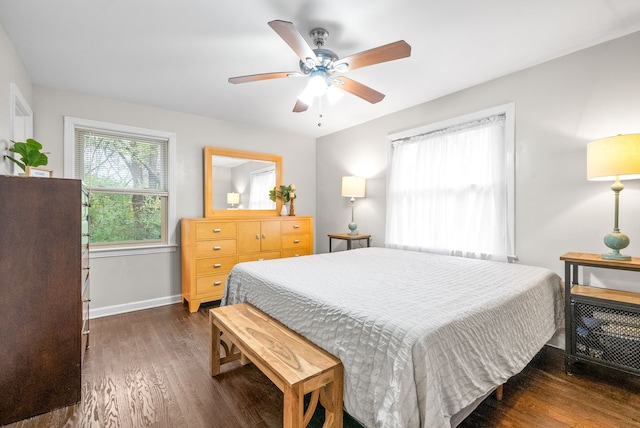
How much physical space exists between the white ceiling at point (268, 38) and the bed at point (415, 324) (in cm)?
169

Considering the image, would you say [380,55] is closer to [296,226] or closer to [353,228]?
[353,228]

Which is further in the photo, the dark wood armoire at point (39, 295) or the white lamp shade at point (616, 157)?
the white lamp shade at point (616, 157)

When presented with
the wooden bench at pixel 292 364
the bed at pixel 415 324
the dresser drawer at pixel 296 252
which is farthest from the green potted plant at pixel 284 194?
the wooden bench at pixel 292 364

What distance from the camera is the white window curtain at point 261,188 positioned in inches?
164

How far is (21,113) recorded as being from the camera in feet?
8.38

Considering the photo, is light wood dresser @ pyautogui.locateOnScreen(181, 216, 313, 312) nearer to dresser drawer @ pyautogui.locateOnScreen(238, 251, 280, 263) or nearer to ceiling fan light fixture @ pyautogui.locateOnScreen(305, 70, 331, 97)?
dresser drawer @ pyautogui.locateOnScreen(238, 251, 280, 263)

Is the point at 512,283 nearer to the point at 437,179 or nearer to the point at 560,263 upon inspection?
the point at 560,263

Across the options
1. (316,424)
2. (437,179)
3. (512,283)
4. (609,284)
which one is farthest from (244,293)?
(609,284)

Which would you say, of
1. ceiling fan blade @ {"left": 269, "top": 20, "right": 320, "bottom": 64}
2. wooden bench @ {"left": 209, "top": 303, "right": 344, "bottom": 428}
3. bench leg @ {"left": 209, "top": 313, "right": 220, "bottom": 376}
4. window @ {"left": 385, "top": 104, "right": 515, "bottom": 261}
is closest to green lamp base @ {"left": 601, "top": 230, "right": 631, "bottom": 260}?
window @ {"left": 385, "top": 104, "right": 515, "bottom": 261}

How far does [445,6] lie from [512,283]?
69.3 inches

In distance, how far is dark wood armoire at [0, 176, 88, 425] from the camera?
1562mm

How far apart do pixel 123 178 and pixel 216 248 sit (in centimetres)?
133

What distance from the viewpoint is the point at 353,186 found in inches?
153

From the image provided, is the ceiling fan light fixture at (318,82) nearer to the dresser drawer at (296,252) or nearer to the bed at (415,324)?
the bed at (415,324)
